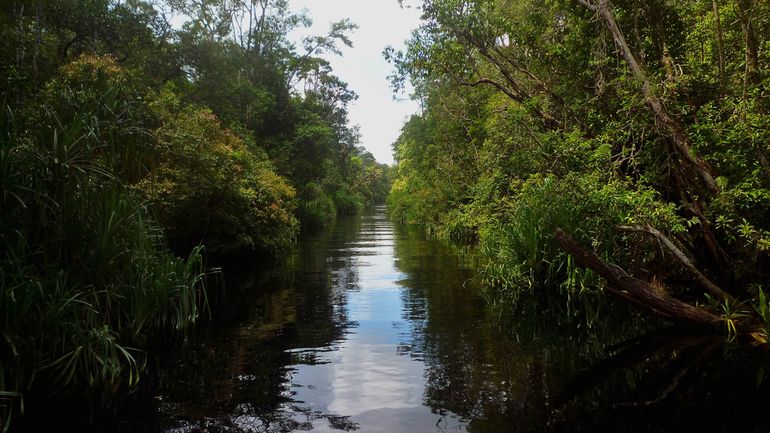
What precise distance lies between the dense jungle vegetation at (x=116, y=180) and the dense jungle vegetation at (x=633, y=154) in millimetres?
6015

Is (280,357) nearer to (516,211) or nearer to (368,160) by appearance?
(516,211)

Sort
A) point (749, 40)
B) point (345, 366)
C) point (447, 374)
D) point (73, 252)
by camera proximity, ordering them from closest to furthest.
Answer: point (73, 252) < point (447, 374) < point (345, 366) < point (749, 40)

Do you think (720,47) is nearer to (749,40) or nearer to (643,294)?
(749,40)

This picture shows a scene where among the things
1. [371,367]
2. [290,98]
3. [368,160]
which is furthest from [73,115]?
[368,160]

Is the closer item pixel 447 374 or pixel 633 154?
pixel 447 374

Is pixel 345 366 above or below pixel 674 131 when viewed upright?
below

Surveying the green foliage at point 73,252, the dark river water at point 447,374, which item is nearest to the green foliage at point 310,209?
the dark river water at point 447,374

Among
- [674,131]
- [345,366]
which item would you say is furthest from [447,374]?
[674,131]

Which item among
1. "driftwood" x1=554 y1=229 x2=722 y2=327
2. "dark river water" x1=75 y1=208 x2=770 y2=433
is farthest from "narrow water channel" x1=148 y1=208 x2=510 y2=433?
"driftwood" x1=554 y1=229 x2=722 y2=327

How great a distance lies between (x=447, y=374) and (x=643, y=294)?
3.15 metres

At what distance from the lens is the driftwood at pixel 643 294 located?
703 cm

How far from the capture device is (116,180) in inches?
235

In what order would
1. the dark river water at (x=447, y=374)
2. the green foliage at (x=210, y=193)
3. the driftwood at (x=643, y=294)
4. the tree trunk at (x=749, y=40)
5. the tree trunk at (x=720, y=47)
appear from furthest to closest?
the green foliage at (x=210, y=193), the tree trunk at (x=720, y=47), the tree trunk at (x=749, y=40), the driftwood at (x=643, y=294), the dark river water at (x=447, y=374)

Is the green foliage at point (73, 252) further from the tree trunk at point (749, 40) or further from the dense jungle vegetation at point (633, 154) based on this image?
the tree trunk at point (749, 40)
